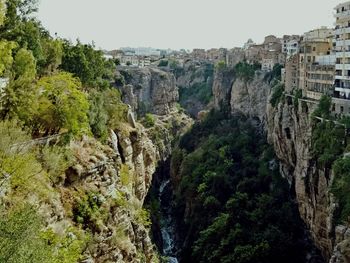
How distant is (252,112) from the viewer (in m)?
73.7

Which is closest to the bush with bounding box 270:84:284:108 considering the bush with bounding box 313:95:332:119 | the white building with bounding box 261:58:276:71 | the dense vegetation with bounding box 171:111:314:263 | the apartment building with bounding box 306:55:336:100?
the dense vegetation with bounding box 171:111:314:263

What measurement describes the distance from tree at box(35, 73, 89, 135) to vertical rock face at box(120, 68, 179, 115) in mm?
52627

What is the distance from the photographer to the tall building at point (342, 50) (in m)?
43.6

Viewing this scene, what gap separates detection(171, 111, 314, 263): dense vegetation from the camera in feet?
142

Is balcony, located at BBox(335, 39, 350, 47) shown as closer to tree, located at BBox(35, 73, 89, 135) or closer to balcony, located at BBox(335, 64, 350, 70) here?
balcony, located at BBox(335, 64, 350, 70)

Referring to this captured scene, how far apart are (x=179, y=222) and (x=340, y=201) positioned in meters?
30.4

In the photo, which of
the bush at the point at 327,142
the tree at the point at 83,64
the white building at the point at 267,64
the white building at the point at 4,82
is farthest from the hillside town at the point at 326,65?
the white building at the point at 4,82

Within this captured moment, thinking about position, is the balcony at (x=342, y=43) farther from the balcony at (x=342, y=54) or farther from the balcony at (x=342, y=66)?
the balcony at (x=342, y=66)

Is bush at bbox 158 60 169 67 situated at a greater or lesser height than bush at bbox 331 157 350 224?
greater

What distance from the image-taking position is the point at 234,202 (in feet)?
163

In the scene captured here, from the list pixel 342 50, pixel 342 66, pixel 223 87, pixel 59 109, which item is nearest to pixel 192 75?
pixel 223 87

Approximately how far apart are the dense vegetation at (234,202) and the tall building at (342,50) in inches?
477

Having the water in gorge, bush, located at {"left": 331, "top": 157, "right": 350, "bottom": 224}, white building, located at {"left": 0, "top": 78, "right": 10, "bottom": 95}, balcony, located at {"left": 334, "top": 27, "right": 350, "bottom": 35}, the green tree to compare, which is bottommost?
the water in gorge

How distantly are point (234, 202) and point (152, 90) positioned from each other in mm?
44641
